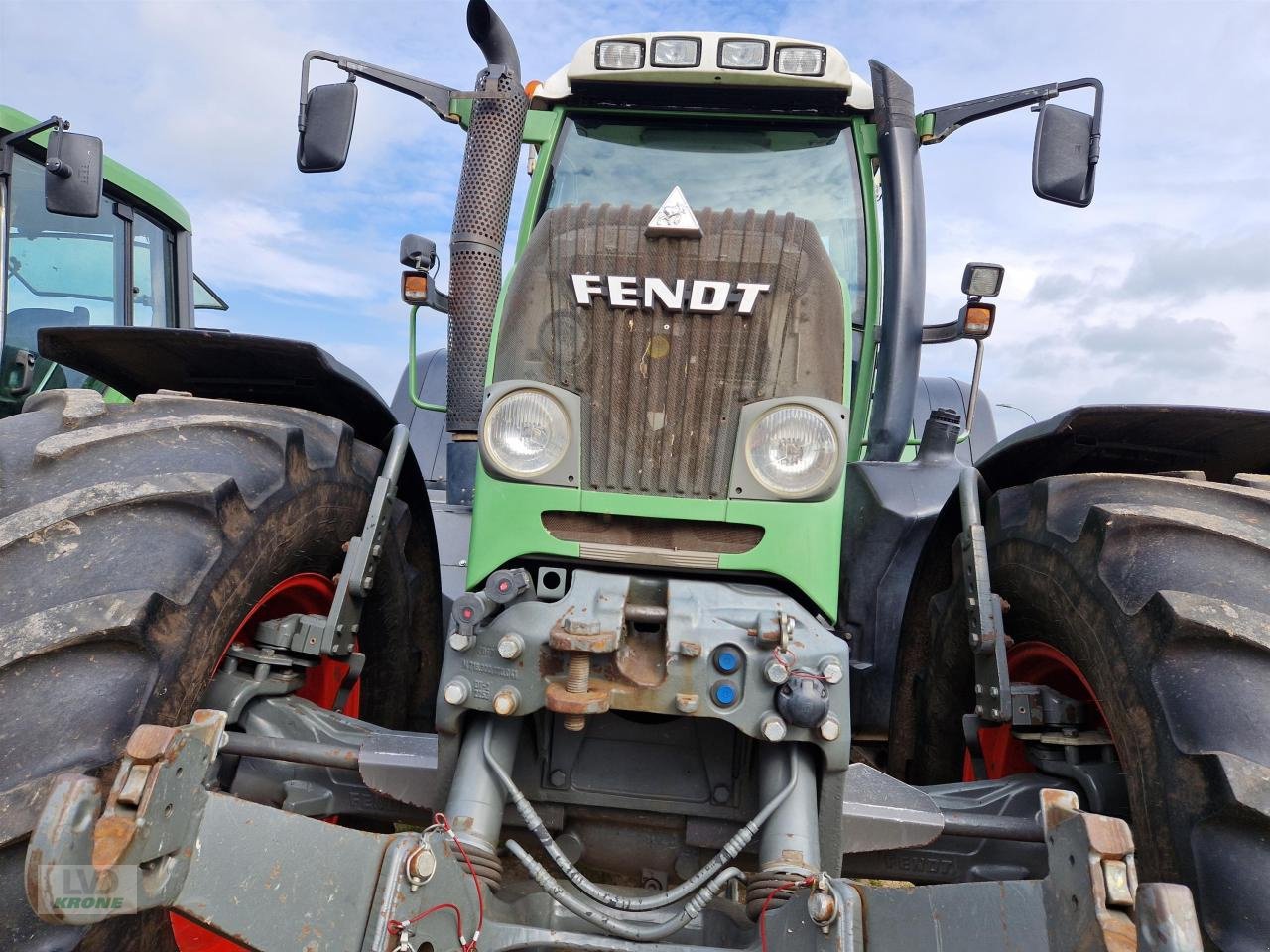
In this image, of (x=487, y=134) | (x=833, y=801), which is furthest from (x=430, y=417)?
(x=833, y=801)

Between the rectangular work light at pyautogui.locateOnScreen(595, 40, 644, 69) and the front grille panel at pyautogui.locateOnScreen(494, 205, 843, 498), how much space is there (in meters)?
0.97

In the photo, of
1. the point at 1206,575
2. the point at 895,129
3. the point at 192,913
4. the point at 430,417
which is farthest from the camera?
the point at 430,417

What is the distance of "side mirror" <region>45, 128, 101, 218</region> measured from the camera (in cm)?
342

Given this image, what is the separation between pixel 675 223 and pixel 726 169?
42.4 inches

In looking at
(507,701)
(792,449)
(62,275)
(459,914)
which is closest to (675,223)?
(792,449)

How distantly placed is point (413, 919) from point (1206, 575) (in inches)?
56.5

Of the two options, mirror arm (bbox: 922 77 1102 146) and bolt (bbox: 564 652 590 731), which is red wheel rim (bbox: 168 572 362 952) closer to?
bolt (bbox: 564 652 590 731)

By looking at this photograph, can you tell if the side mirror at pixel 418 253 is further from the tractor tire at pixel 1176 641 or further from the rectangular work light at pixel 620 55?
the tractor tire at pixel 1176 641

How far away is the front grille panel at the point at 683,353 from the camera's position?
180 centimetres

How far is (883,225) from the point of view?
9.46 feet

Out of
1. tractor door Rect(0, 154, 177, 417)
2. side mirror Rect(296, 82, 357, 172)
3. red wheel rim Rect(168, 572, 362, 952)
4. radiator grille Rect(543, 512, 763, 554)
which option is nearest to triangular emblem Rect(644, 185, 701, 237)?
radiator grille Rect(543, 512, 763, 554)

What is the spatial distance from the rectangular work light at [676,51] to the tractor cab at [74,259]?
2372 millimetres

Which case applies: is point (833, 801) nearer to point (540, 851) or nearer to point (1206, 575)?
point (540, 851)

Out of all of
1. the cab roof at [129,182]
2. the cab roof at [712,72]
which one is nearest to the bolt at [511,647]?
the cab roof at [712,72]
